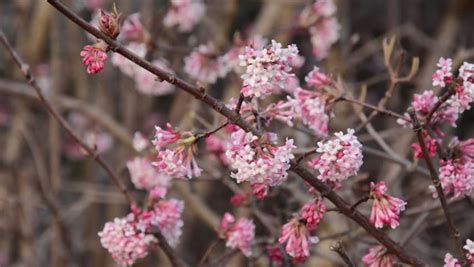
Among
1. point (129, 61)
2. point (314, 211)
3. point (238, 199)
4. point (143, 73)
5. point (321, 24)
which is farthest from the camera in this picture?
point (143, 73)

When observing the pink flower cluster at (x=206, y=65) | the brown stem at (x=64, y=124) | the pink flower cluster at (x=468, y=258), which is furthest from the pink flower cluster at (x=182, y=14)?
the pink flower cluster at (x=468, y=258)

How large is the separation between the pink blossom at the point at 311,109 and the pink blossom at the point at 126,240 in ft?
1.39

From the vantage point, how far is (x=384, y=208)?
4.42 feet

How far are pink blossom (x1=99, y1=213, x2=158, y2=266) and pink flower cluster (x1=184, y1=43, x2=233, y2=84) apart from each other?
3.05ft

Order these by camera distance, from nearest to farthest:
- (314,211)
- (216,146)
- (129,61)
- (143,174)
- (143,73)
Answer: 1. (314,211)
2. (143,174)
3. (216,146)
4. (129,61)
5. (143,73)

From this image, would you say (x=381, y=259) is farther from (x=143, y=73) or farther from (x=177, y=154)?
(x=143, y=73)

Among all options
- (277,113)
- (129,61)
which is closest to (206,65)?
(129,61)

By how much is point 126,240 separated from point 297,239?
1.27 ft

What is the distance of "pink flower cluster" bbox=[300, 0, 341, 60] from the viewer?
8.62ft

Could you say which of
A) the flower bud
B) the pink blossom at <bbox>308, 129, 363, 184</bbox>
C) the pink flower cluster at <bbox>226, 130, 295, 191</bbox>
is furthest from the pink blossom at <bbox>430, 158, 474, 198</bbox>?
the flower bud

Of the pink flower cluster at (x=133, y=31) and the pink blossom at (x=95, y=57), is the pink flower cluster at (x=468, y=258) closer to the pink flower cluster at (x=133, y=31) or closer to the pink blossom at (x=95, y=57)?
the pink blossom at (x=95, y=57)

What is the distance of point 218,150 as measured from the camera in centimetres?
211

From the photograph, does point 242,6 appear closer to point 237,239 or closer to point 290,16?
point 290,16

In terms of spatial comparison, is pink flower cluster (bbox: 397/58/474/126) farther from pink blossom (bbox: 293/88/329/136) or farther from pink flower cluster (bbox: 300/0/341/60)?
pink flower cluster (bbox: 300/0/341/60)
